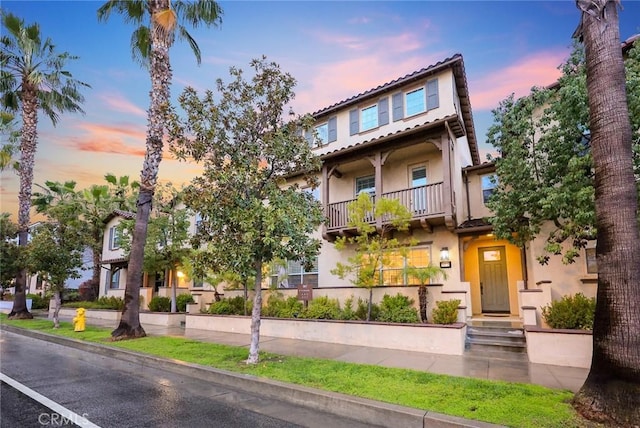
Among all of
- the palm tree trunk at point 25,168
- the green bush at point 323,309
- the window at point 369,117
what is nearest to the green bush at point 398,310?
the green bush at point 323,309

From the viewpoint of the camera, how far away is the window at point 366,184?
1540 centimetres

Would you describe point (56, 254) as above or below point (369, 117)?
below

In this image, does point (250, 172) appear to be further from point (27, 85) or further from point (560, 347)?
point (27, 85)

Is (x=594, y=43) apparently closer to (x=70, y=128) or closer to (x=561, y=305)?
(x=561, y=305)

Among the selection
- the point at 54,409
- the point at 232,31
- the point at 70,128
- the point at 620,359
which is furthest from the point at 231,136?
the point at 70,128

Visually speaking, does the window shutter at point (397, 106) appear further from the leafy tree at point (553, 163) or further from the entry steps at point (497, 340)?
the entry steps at point (497, 340)

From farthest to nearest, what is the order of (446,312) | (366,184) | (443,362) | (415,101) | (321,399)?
(366,184)
(415,101)
(446,312)
(443,362)
(321,399)

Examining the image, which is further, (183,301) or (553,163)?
(183,301)

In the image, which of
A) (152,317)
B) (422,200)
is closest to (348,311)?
(422,200)

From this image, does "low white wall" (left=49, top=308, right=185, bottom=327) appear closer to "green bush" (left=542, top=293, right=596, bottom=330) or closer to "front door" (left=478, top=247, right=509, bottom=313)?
"front door" (left=478, top=247, right=509, bottom=313)

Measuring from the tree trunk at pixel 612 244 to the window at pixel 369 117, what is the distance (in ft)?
34.2

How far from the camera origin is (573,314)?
27.2 feet

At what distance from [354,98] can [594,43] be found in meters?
11.2

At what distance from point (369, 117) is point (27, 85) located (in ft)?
61.5
